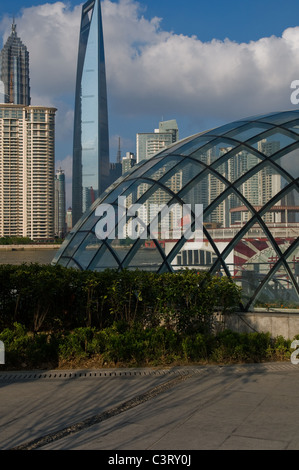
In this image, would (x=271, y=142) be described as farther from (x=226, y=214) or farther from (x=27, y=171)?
(x=27, y=171)

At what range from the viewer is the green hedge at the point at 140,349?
925 centimetres

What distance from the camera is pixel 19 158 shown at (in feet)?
545

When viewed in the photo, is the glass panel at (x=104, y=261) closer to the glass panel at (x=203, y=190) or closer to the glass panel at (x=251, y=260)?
the glass panel at (x=203, y=190)

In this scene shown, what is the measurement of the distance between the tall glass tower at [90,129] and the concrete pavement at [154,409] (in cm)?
17942

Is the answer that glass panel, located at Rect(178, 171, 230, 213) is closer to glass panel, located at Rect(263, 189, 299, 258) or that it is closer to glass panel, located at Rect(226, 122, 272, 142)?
glass panel, located at Rect(263, 189, 299, 258)

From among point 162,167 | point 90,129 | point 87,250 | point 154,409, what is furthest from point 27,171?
point 154,409

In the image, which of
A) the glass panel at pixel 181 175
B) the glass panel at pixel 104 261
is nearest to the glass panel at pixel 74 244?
the glass panel at pixel 104 261

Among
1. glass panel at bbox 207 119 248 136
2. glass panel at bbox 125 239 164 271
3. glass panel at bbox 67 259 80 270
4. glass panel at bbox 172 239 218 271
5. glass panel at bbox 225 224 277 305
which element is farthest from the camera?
glass panel at bbox 207 119 248 136

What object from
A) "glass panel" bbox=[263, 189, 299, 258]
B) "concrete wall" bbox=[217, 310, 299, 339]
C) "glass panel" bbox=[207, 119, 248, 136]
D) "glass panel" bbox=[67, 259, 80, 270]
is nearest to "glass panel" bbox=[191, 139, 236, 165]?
"glass panel" bbox=[207, 119, 248, 136]

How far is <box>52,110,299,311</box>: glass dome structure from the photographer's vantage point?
1120 cm

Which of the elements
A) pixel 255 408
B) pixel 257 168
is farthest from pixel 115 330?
pixel 257 168

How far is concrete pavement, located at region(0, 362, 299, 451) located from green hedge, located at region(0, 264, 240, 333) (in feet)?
6.07

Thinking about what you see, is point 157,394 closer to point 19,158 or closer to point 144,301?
point 144,301

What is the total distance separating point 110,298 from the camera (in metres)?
11.0
